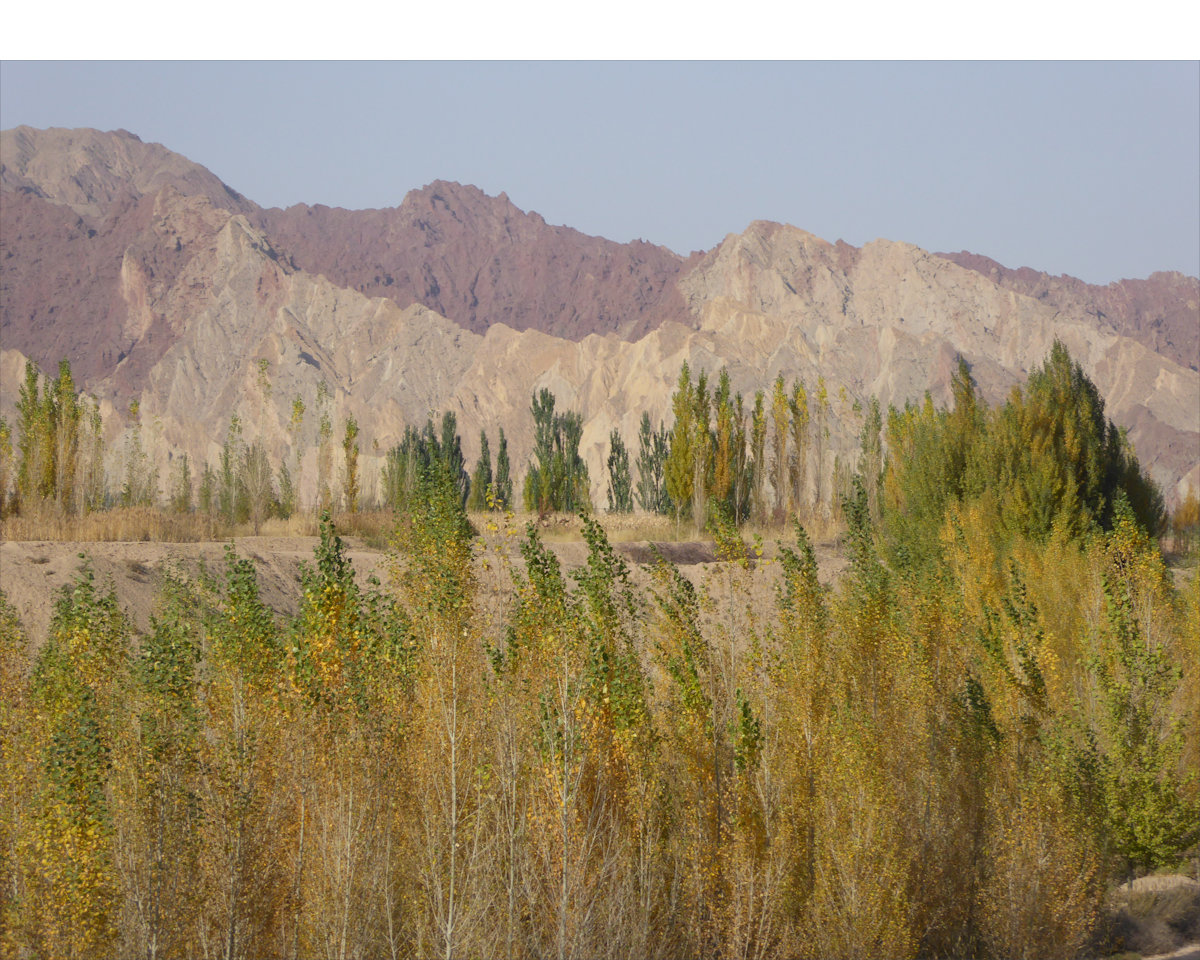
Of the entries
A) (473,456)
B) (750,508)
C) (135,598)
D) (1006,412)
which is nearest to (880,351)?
(473,456)

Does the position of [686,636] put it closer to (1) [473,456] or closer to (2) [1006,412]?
(2) [1006,412]

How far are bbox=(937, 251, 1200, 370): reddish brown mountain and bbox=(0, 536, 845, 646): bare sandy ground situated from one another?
121 meters

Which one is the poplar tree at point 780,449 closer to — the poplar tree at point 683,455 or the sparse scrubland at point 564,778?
the poplar tree at point 683,455

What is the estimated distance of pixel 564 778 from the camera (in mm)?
8438

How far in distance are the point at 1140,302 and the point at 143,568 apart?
Result: 484ft

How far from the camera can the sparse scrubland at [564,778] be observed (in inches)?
314

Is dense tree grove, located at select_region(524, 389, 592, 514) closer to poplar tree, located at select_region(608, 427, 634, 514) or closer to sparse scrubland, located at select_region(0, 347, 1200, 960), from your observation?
poplar tree, located at select_region(608, 427, 634, 514)

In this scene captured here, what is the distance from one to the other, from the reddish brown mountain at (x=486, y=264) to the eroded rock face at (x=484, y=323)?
1.38 feet

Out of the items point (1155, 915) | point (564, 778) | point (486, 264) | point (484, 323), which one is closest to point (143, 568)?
point (564, 778)

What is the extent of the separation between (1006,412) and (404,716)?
17.3 meters

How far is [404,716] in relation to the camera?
995cm

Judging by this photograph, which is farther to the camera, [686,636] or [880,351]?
[880,351]

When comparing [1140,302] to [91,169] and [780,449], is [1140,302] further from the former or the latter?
[91,169]

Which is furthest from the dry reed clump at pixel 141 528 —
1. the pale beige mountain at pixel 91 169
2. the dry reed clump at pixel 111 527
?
the pale beige mountain at pixel 91 169
